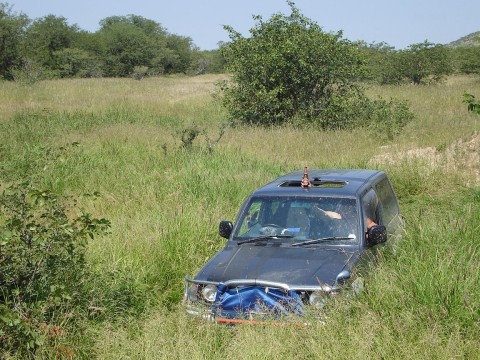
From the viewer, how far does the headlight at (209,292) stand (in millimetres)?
5613

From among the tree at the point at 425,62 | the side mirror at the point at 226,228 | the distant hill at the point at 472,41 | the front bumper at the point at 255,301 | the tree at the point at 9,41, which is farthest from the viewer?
the tree at the point at 9,41

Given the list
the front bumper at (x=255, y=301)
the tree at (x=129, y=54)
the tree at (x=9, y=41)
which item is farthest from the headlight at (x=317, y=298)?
the tree at (x=129, y=54)

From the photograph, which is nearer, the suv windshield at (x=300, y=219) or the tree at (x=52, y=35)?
the suv windshield at (x=300, y=219)

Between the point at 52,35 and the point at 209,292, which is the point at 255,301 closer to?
the point at 209,292

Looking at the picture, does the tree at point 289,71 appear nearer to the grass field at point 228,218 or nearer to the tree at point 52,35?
the grass field at point 228,218

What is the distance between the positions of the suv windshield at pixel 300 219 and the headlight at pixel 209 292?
871 mm

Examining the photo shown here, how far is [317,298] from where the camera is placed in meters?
5.24

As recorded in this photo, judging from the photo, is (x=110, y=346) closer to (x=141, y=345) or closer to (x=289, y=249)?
(x=141, y=345)

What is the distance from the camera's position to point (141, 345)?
5137 mm

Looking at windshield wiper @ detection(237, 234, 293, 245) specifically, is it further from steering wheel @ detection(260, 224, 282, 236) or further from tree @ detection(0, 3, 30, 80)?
tree @ detection(0, 3, 30, 80)

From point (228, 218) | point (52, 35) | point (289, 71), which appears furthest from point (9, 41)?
point (228, 218)

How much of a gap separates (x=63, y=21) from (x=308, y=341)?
68915 mm

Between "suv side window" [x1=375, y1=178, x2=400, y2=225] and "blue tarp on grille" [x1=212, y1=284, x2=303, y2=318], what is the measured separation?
2.12 meters

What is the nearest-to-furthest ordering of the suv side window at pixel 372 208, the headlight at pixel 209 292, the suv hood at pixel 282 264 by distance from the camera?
the suv hood at pixel 282 264 → the headlight at pixel 209 292 → the suv side window at pixel 372 208
